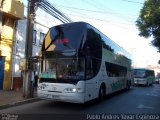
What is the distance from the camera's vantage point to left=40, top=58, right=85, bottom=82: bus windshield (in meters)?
12.7

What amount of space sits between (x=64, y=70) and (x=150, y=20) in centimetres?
1113

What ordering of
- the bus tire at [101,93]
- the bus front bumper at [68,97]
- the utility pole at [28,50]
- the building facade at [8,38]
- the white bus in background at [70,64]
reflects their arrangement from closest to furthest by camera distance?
the bus front bumper at [68,97], the white bus in background at [70,64], the bus tire at [101,93], the utility pole at [28,50], the building facade at [8,38]

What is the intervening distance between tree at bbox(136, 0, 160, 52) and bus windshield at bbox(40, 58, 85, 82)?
1039 cm

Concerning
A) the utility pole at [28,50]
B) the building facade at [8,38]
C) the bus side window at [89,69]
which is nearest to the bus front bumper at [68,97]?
the bus side window at [89,69]

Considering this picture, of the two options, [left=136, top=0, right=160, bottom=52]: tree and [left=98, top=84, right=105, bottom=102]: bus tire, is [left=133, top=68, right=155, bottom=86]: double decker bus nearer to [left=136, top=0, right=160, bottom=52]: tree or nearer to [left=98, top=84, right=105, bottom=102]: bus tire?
[left=136, top=0, right=160, bottom=52]: tree

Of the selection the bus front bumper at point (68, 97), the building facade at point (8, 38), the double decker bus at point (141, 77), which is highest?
the building facade at point (8, 38)

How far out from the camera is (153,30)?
22812 mm

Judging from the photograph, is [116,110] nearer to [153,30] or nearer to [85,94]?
[85,94]

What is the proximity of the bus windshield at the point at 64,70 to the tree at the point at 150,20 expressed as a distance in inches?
409

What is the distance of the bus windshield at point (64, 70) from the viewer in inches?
498

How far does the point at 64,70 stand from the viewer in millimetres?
12797

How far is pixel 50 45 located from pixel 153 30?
12.0 meters

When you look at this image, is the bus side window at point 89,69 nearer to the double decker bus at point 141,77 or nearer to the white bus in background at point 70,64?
the white bus in background at point 70,64

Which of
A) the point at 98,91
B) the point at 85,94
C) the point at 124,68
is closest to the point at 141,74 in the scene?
the point at 124,68
